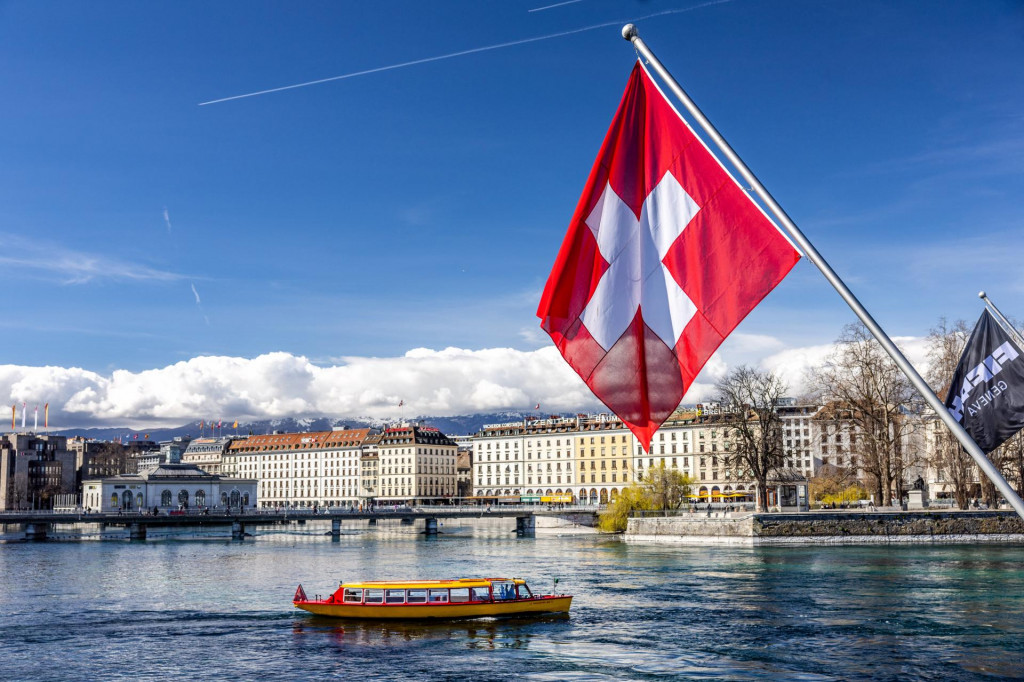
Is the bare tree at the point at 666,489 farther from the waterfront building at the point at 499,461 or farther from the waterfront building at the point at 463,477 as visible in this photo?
the waterfront building at the point at 463,477

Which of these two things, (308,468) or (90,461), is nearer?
(308,468)

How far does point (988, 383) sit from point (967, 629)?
1655 cm

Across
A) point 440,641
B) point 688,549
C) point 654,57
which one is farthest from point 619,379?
point 688,549

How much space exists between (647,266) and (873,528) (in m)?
62.4

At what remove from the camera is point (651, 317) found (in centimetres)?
1062

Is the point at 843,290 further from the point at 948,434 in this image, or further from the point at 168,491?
the point at 168,491

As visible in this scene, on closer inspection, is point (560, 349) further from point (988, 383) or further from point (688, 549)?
point (688, 549)

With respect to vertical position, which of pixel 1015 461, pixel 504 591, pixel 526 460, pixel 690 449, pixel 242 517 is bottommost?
pixel 242 517

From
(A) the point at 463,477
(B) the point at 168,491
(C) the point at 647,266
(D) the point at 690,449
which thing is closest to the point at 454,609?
(C) the point at 647,266

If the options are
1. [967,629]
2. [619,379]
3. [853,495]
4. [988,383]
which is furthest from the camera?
[853,495]

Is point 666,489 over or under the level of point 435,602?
over

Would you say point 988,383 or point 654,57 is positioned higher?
point 654,57

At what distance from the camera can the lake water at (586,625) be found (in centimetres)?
2659

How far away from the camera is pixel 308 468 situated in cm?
19025
